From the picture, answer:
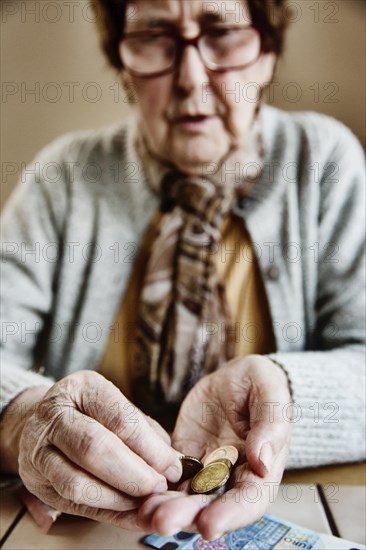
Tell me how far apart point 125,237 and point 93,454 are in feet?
1.47

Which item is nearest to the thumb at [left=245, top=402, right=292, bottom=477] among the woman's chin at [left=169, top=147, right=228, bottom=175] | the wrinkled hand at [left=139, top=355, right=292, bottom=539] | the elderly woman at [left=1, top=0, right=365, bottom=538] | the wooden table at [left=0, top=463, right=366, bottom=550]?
the wrinkled hand at [left=139, top=355, right=292, bottom=539]

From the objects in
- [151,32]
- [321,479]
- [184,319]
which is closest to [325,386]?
[321,479]

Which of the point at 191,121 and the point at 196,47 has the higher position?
the point at 196,47

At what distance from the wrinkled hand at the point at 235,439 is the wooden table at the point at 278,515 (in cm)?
11

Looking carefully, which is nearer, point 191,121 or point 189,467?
point 189,467

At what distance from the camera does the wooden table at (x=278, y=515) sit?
2.01ft

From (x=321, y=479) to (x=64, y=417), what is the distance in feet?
1.29

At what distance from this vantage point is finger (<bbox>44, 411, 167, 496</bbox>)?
20.7 inches

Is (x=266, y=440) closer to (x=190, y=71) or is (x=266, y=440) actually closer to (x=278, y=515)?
(x=278, y=515)

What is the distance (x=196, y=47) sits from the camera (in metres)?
0.82

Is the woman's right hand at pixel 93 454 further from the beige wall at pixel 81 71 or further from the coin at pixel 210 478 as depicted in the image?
the beige wall at pixel 81 71

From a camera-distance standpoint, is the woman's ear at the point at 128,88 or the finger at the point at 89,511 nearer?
the finger at the point at 89,511

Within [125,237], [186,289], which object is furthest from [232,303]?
[125,237]

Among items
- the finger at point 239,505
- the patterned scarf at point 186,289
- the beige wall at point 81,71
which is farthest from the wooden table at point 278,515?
the beige wall at point 81,71
